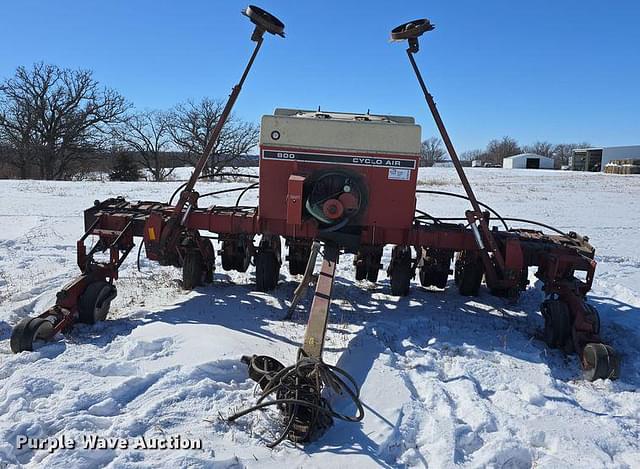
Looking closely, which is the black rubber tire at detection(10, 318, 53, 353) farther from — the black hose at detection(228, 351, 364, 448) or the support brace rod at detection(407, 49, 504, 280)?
the support brace rod at detection(407, 49, 504, 280)

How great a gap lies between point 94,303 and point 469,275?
4349mm

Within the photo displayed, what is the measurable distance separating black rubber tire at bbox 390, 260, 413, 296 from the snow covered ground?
0.21 meters

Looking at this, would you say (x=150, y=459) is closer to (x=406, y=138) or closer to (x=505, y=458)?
(x=505, y=458)

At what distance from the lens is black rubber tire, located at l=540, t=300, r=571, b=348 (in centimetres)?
473

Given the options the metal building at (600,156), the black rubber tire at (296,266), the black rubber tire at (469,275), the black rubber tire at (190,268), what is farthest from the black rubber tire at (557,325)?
the metal building at (600,156)

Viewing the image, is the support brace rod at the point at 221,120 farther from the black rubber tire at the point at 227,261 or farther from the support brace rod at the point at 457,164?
the support brace rod at the point at 457,164

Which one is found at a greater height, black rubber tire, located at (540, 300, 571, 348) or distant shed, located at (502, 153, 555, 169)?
distant shed, located at (502, 153, 555, 169)

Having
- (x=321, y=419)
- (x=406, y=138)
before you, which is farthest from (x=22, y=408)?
(x=406, y=138)

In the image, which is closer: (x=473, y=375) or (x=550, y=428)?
(x=550, y=428)

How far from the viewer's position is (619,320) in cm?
558

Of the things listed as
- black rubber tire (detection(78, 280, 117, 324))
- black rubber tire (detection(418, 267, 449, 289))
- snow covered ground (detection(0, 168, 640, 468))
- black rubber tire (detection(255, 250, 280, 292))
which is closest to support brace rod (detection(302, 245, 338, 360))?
snow covered ground (detection(0, 168, 640, 468))

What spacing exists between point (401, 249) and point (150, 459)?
3968mm

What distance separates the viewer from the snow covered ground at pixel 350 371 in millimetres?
3027

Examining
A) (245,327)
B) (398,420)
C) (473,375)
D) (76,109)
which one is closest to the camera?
(398,420)
